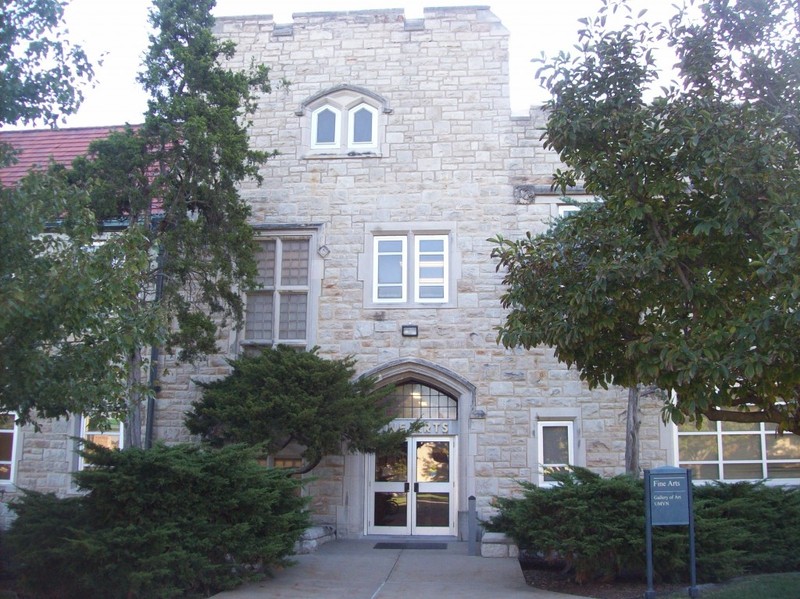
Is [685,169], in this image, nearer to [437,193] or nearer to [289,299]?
[437,193]

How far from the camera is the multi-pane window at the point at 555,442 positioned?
50.3 ft

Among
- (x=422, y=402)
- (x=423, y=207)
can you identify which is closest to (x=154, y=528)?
(x=422, y=402)

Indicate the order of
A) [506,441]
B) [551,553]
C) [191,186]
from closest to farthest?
[551,553] < [191,186] < [506,441]

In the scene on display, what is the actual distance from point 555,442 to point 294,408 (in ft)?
16.3

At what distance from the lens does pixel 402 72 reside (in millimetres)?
16766

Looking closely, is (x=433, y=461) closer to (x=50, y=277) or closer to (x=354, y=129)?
(x=354, y=129)

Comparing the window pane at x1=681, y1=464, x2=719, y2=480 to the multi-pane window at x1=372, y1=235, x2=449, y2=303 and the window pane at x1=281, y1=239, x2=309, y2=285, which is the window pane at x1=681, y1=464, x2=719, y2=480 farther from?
the window pane at x1=281, y1=239, x2=309, y2=285

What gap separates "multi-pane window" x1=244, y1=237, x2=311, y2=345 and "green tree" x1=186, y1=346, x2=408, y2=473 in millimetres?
1249

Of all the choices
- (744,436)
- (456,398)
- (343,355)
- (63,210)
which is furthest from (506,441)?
(63,210)

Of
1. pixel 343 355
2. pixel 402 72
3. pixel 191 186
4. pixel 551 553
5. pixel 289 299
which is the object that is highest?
pixel 402 72

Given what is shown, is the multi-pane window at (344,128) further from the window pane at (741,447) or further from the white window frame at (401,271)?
the window pane at (741,447)

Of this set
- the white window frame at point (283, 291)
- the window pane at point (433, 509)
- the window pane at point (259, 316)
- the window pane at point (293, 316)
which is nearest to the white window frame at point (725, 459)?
the window pane at point (433, 509)

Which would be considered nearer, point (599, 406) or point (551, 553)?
point (551, 553)

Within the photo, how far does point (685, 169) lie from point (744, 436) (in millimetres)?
8616
